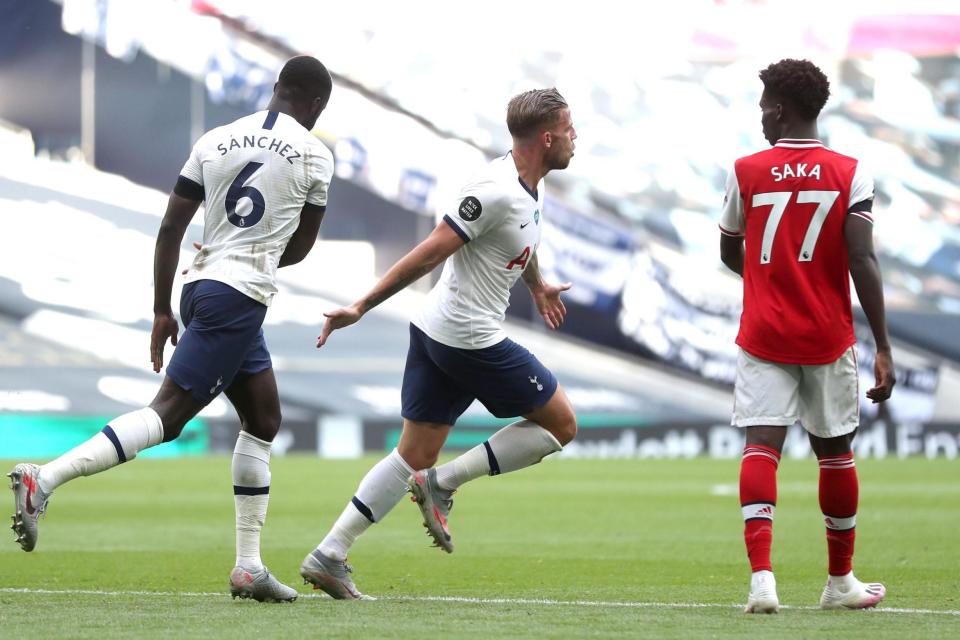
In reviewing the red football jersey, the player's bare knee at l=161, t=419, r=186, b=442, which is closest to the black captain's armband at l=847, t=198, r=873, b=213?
the red football jersey

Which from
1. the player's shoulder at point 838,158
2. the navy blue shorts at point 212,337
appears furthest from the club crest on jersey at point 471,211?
the player's shoulder at point 838,158

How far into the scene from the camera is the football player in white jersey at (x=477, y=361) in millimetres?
5254

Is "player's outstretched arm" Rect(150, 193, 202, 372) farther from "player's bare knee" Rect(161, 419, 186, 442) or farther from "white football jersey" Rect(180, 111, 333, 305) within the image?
"player's bare knee" Rect(161, 419, 186, 442)

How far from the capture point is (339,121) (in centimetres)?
2683

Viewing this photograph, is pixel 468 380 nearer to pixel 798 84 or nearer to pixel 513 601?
pixel 513 601

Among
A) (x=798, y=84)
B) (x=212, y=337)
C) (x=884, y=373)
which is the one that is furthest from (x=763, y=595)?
(x=212, y=337)

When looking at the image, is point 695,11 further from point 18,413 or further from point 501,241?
point 501,241

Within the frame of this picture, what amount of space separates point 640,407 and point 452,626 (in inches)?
917

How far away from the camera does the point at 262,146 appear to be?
517cm

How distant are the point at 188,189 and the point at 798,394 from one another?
84.7 inches

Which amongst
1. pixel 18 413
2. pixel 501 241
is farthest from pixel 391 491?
pixel 18 413

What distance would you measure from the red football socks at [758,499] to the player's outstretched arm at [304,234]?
1.66m

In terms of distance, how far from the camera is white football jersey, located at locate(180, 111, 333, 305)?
5133 millimetres

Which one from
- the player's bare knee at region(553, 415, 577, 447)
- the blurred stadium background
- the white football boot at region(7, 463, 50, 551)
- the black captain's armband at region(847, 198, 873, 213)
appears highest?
the blurred stadium background
